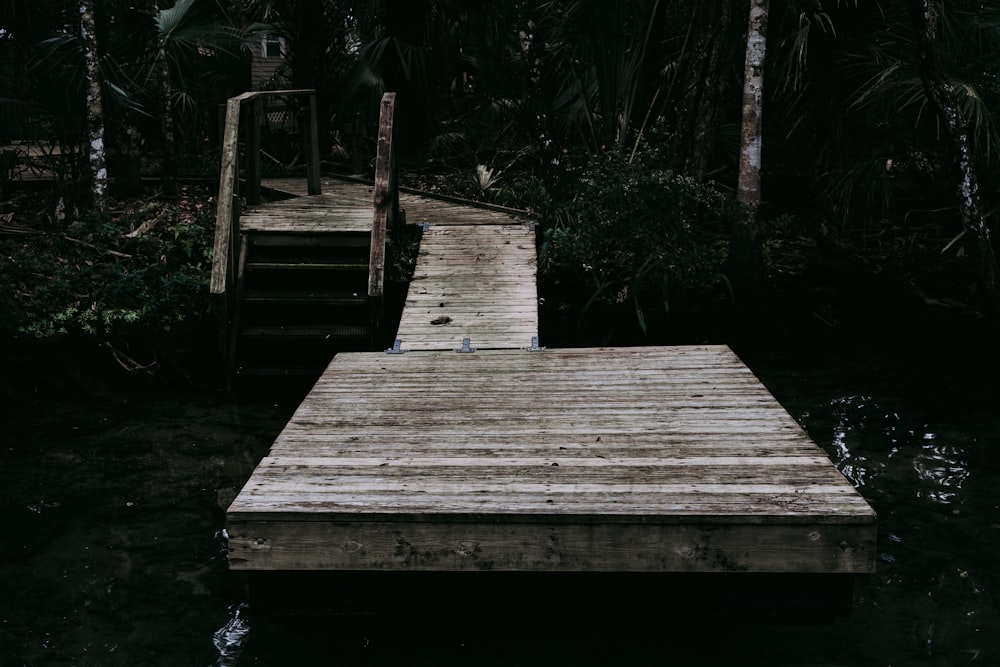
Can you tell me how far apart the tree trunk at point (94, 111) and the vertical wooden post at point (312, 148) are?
191cm

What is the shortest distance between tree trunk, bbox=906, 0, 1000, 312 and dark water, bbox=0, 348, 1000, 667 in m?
0.97

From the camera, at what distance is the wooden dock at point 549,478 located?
11.2ft

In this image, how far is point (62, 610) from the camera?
4.24 m

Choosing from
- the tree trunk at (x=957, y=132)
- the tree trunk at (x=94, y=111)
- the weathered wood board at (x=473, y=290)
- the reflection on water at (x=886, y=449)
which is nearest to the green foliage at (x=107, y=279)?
the tree trunk at (x=94, y=111)

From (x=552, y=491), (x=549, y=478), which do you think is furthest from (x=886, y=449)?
(x=552, y=491)

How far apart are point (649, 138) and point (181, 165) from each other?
568 cm

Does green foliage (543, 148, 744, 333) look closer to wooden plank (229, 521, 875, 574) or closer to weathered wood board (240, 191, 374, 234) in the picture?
weathered wood board (240, 191, 374, 234)

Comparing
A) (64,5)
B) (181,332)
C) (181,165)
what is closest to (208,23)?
(64,5)

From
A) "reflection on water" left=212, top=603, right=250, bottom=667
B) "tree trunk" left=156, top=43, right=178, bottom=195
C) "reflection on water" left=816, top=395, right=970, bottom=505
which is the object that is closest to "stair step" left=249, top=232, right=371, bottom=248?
"tree trunk" left=156, top=43, right=178, bottom=195

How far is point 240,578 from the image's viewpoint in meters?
4.61

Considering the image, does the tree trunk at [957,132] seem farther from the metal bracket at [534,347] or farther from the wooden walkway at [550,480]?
the metal bracket at [534,347]

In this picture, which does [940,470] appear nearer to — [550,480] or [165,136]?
[550,480]

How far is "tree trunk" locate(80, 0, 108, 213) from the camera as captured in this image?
27.9 feet

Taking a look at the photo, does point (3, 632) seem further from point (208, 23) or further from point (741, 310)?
point (208, 23)
